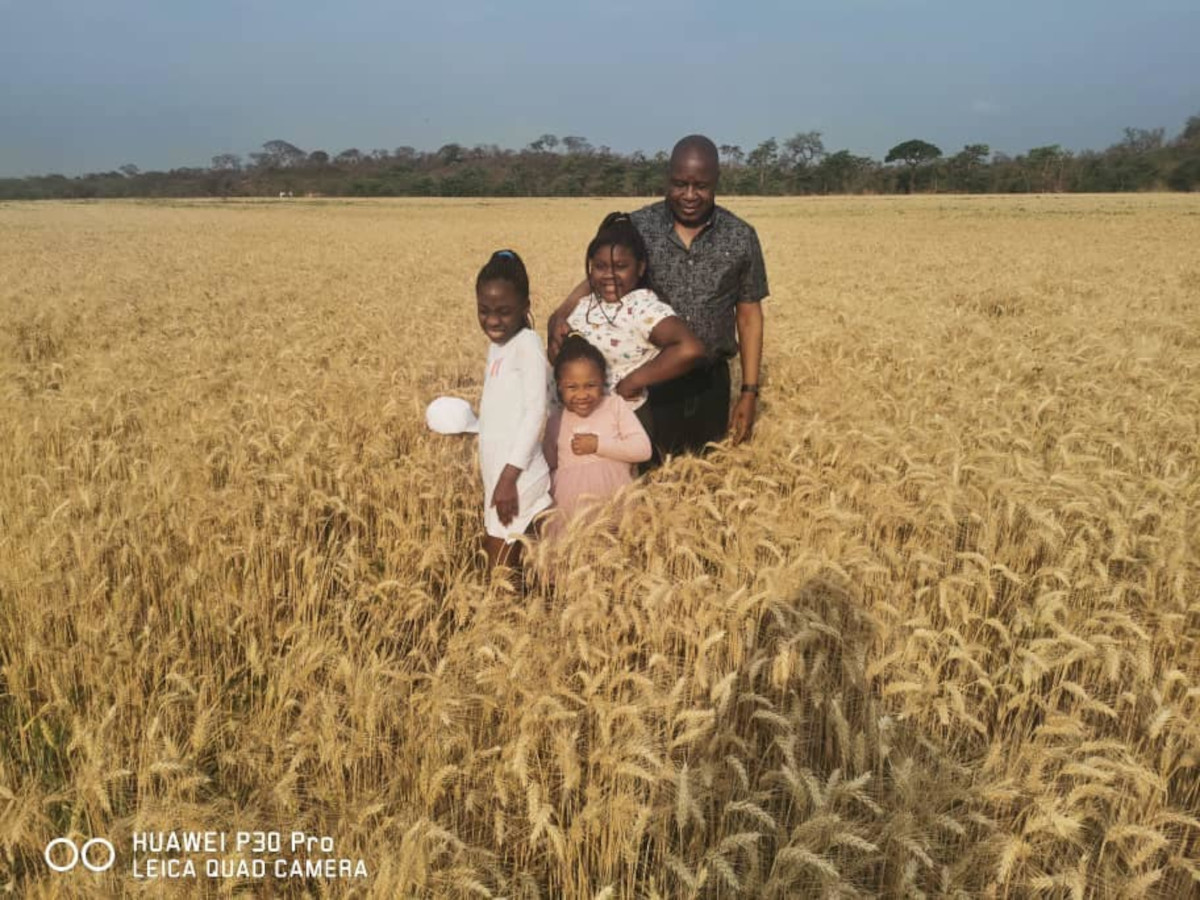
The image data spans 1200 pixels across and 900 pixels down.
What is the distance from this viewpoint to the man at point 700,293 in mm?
4145

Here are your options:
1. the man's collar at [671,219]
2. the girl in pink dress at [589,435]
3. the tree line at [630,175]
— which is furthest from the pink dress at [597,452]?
the tree line at [630,175]

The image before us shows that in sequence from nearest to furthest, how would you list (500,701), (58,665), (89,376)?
(500,701) → (58,665) → (89,376)

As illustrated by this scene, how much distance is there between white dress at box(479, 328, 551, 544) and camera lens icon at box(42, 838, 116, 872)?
1811mm

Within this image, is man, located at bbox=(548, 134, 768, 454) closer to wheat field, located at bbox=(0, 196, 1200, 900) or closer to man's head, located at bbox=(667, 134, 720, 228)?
man's head, located at bbox=(667, 134, 720, 228)

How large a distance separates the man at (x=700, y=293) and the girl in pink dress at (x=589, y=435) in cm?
57

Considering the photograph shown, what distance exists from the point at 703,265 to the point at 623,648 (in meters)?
2.52

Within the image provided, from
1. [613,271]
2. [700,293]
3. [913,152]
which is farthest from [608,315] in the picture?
[913,152]

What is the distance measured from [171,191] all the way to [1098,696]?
112m

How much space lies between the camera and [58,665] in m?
2.39

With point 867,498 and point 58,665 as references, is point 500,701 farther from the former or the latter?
point 867,498

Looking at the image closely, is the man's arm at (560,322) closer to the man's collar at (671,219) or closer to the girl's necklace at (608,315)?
the girl's necklace at (608,315)

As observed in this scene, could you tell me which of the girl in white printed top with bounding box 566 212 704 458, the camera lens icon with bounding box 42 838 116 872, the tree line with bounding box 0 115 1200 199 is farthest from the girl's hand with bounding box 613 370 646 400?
the tree line with bounding box 0 115 1200 199

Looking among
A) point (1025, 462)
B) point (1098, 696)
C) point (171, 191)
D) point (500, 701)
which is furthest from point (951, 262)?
point (171, 191)

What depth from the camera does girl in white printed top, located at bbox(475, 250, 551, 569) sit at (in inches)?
127
